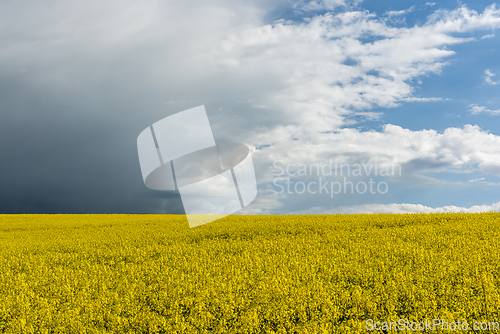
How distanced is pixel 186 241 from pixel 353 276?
8.46 m

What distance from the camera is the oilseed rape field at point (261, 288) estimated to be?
553 centimetres

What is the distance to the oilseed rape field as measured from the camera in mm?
5527

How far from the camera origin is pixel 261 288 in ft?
21.6

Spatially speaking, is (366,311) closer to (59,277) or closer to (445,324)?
(445,324)

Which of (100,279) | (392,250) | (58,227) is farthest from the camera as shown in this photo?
(58,227)

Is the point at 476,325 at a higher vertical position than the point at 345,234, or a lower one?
lower

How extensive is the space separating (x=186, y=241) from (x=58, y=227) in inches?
569

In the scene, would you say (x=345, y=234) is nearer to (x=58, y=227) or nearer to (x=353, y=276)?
(x=353, y=276)

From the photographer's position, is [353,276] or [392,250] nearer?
[353,276]

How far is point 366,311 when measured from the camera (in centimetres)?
572

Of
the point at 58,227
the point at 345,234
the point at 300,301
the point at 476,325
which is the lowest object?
the point at 476,325

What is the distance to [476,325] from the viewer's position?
5055 millimetres

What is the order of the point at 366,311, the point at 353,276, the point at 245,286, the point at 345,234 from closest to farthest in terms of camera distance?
the point at 366,311 → the point at 245,286 → the point at 353,276 → the point at 345,234

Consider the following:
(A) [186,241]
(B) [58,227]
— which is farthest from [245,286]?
(B) [58,227]
